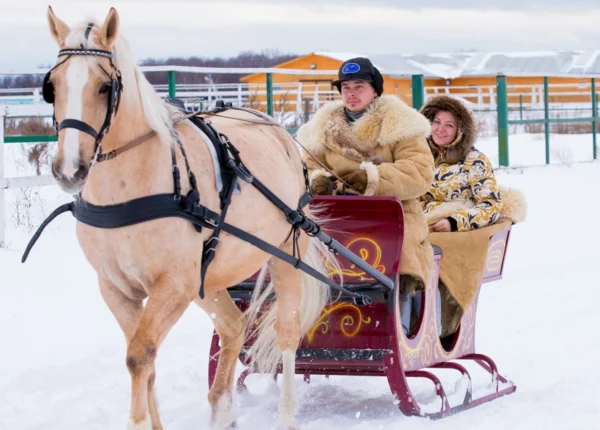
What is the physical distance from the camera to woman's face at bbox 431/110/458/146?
5.53 m

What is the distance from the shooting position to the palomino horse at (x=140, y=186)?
329 cm

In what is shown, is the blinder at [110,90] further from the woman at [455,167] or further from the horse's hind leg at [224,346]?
→ the woman at [455,167]

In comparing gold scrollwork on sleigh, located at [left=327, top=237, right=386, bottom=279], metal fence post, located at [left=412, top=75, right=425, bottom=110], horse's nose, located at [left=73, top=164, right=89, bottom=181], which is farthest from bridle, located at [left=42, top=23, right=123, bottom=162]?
metal fence post, located at [left=412, top=75, right=425, bottom=110]

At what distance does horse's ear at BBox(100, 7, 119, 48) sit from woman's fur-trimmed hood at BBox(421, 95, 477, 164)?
2.61 meters

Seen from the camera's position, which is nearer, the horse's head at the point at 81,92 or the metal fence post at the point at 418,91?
the horse's head at the point at 81,92

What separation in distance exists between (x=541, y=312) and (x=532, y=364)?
1427 millimetres

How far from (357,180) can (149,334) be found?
1.77m

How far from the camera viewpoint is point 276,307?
16.0ft

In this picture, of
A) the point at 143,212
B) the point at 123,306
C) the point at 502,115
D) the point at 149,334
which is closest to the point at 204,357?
the point at 123,306

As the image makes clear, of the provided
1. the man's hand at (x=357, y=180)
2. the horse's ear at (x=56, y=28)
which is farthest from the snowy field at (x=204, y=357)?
the horse's ear at (x=56, y=28)

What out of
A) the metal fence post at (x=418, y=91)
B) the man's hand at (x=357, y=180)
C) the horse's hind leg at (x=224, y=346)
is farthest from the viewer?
the metal fence post at (x=418, y=91)

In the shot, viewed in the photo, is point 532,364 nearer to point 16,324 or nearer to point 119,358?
point 119,358

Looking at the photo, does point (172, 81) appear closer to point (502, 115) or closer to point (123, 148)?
point (123, 148)

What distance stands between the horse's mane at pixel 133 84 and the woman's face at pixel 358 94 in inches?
57.8
